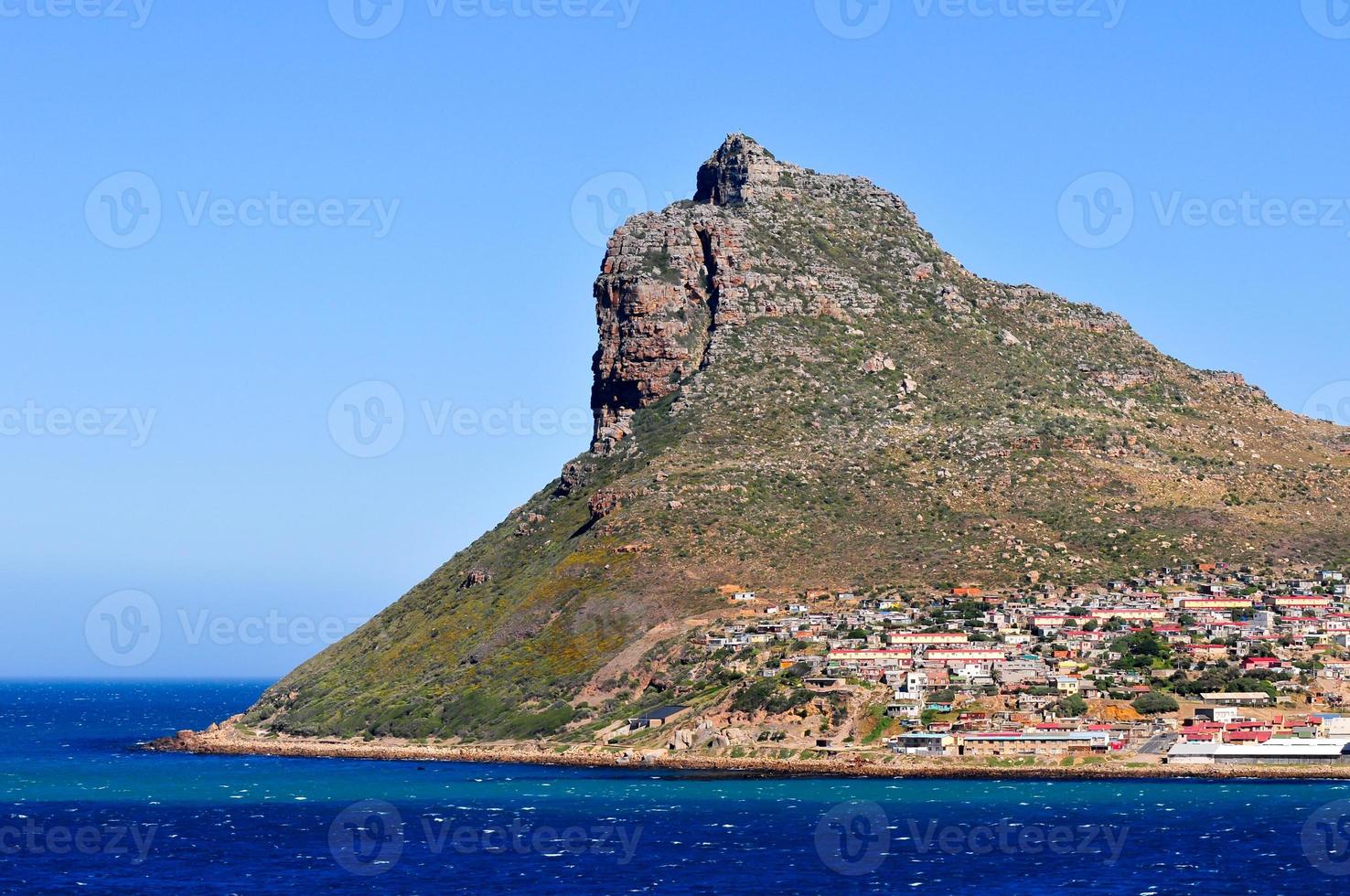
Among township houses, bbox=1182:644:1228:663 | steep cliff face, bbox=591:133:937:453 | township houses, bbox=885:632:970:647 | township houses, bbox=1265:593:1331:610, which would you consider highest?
steep cliff face, bbox=591:133:937:453

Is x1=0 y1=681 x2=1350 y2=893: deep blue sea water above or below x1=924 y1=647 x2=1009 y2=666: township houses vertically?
below

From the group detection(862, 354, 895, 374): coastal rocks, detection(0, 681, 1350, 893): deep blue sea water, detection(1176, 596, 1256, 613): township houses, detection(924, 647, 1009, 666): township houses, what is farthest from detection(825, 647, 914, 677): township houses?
detection(862, 354, 895, 374): coastal rocks

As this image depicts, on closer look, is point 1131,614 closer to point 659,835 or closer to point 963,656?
point 963,656

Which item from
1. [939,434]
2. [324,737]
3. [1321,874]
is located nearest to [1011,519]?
[939,434]

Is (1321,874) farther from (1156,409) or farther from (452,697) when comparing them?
(1156,409)

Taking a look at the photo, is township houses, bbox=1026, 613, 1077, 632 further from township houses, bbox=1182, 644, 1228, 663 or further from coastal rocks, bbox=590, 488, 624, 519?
coastal rocks, bbox=590, 488, 624, 519

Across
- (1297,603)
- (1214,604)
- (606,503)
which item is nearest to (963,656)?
(1214,604)
